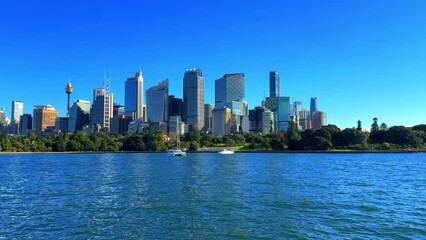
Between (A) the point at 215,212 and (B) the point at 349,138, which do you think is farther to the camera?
(B) the point at 349,138

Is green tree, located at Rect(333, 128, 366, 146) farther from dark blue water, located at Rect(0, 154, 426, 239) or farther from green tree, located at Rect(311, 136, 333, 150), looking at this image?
dark blue water, located at Rect(0, 154, 426, 239)

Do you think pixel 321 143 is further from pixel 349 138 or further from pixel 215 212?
pixel 215 212

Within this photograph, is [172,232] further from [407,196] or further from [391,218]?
[407,196]

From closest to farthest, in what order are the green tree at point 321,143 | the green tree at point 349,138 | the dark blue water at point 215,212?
the dark blue water at point 215,212 → the green tree at point 321,143 → the green tree at point 349,138

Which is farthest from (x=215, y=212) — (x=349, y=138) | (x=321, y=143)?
(x=349, y=138)

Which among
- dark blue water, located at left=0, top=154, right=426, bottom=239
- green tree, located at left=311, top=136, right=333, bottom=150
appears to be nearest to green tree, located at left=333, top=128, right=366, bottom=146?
green tree, located at left=311, top=136, right=333, bottom=150

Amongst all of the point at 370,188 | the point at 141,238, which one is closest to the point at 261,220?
the point at 141,238

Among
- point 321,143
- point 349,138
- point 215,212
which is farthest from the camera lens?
point 349,138

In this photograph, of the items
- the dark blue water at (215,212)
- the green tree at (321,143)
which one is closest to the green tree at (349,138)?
the green tree at (321,143)

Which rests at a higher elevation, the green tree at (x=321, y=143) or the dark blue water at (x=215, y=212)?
the green tree at (x=321, y=143)

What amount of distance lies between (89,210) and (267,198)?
14463 mm

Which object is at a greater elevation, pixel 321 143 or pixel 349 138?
pixel 349 138

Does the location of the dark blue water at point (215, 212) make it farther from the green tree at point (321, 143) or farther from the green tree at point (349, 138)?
the green tree at point (349, 138)

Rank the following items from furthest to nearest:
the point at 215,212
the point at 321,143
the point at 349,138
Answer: the point at 349,138 → the point at 321,143 → the point at 215,212
